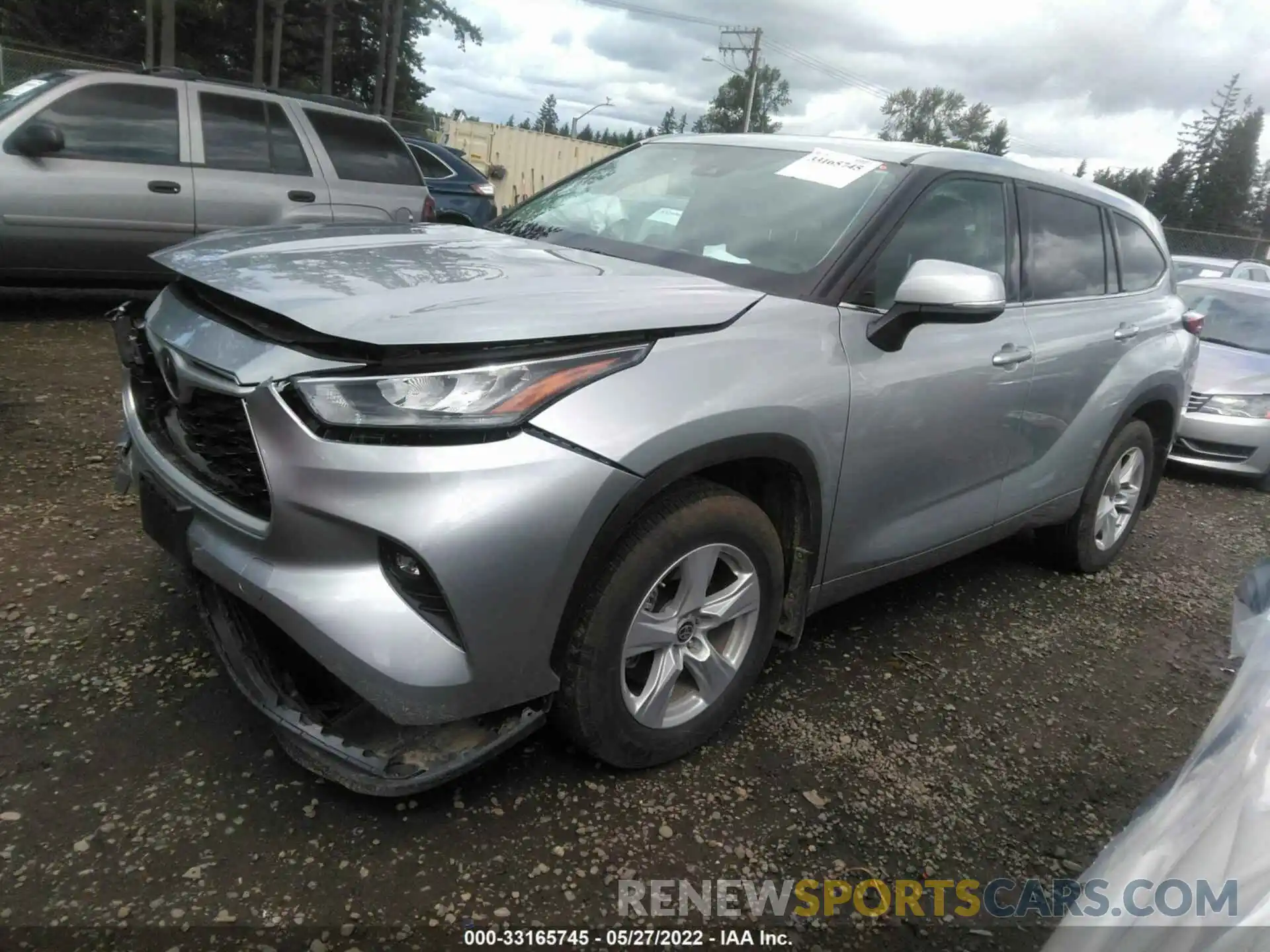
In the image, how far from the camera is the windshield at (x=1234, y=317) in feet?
24.6

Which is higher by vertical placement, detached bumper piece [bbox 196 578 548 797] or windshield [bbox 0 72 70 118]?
windshield [bbox 0 72 70 118]

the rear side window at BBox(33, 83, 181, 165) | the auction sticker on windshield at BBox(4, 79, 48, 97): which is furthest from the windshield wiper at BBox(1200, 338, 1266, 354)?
the auction sticker on windshield at BBox(4, 79, 48, 97)

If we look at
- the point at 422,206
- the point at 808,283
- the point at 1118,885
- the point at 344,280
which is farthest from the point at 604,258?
the point at 422,206

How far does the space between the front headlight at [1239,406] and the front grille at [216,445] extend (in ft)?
22.7

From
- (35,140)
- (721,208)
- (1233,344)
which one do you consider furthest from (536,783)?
(1233,344)

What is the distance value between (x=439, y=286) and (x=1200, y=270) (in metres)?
13.1

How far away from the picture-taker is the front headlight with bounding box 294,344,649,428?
187cm

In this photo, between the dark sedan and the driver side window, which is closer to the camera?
the driver side window

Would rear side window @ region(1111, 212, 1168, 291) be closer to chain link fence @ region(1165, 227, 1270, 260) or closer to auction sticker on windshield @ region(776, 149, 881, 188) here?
auction sticker on windshield @ region(776, 149, 881, 188)

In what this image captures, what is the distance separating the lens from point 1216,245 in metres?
29.2

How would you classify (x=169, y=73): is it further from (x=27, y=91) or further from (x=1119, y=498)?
(x=1119, y=498)

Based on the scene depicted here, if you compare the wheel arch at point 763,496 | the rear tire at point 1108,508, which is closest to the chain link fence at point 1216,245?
the rear tire at point 1108,508

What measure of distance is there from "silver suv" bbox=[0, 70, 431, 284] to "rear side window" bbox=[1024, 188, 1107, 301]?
4127 millimetres

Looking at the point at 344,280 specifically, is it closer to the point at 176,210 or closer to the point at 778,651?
the point at 778,651
